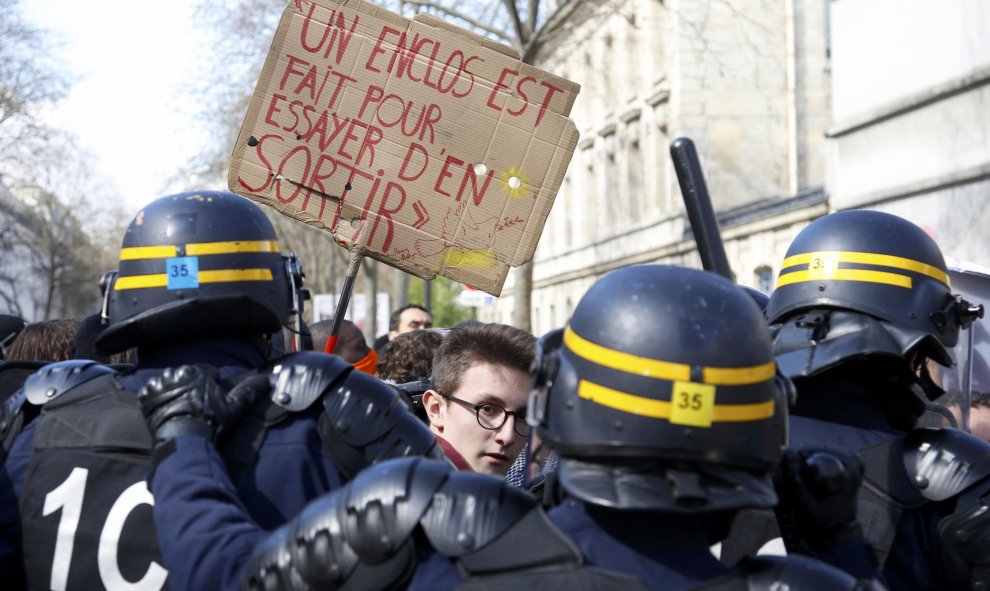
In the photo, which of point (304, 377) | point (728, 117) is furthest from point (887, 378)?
point (728, 117)

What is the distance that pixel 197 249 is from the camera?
293 cm

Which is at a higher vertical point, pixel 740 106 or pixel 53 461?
pixel 740 106

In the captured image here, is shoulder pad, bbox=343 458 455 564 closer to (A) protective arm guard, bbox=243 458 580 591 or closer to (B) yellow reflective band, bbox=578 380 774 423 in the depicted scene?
(A) protective arm guard, bbox=243 458 580 591

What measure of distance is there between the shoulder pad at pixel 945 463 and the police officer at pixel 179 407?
1069mm

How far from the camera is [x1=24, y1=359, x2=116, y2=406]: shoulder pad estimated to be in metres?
2.98

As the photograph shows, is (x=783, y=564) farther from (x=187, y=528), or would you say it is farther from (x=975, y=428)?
(x=975, y=428)

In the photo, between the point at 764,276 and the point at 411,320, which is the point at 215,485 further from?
the point at 764,276

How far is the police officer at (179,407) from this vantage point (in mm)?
2809

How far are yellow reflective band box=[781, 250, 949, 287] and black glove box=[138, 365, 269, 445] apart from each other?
1467mm

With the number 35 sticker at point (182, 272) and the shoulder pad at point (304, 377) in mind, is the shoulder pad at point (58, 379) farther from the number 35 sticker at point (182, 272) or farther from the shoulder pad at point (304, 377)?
the shoulder pad at point (304, 377)

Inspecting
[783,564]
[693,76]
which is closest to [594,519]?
[783,564]

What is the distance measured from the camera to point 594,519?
86.3 inches

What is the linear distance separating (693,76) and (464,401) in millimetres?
33136

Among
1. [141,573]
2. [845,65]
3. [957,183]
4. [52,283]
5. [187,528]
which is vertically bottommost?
[52,283]
